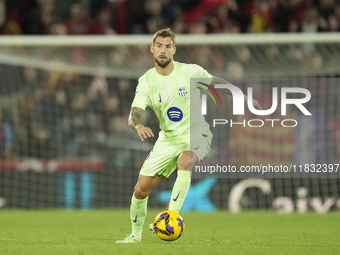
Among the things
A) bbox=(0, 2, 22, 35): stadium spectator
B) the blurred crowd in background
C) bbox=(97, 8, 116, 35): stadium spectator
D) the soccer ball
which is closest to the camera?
the soccer ball

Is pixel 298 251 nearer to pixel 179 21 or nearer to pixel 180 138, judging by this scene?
pixel 180 138

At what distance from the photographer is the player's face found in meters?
5.93

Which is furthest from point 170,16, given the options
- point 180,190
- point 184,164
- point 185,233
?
point 180,190

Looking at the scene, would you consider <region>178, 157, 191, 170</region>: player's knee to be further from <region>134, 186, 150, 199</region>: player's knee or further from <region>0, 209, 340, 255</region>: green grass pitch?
<region>0, 209, 340, 255</region>: green grass pitch

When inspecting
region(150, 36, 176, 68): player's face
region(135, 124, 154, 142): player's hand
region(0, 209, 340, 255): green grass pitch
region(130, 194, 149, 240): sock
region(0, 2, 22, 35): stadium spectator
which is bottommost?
region(0, 209, 340, 255): green grass pitch

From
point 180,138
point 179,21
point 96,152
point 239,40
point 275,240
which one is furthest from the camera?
point 179,21

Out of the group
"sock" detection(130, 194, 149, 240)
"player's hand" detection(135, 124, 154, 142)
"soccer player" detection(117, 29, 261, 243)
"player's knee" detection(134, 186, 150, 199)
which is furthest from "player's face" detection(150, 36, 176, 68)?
"sock" detection(130, 194, 149, 240)

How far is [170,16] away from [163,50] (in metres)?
8.25

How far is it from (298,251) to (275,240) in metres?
1.17

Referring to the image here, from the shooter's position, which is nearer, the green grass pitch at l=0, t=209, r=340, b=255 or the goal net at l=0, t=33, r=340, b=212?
the green grass pitch at l=0, t=209, r=340, b=255

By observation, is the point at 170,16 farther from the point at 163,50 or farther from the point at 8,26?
the point at 163,50

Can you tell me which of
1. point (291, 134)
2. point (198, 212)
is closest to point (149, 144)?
point (198, 212)

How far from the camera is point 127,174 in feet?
38.3

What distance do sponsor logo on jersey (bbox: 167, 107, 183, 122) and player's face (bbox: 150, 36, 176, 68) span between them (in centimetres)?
45
